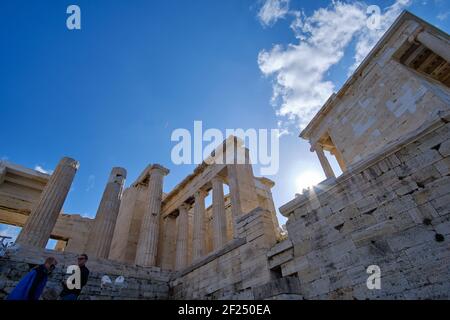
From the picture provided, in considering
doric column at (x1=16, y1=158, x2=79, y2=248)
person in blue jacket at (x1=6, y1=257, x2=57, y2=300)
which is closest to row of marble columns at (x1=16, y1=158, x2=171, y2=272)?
doric column at (x1=16, y1=158, x2=79, y2=248)

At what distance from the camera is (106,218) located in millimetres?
14664

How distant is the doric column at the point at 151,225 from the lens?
1446 cm

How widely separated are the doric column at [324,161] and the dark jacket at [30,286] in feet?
48.4

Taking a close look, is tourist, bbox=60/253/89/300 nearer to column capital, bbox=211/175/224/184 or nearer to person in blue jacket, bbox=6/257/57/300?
person in blue jacket, bbox=6/257/57/300

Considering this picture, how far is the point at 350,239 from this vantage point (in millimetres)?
6227

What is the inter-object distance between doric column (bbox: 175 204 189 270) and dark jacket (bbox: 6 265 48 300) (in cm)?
934

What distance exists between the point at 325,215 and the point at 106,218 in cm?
1244

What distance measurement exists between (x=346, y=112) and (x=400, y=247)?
1175 cm

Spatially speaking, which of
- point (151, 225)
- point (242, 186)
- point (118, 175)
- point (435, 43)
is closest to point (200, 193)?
point (151, 225)

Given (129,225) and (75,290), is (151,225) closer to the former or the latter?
(129,225)

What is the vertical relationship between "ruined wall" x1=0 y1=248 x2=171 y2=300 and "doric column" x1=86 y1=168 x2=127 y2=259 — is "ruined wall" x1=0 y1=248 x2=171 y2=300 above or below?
below

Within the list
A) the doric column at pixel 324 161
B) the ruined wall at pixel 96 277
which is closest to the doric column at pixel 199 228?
the ruined wall at pixel 96 277

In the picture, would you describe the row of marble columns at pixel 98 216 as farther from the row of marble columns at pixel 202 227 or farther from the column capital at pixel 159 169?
the column capital at pixel 159 169

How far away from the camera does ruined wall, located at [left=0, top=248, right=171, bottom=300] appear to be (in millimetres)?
8102
